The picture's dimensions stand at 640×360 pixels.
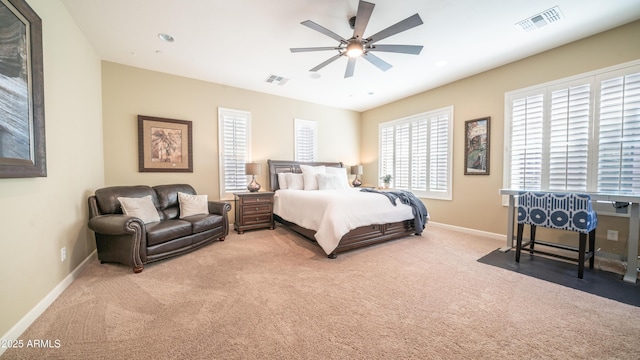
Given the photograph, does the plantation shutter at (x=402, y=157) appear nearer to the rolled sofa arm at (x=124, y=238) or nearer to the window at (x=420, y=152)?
the window at (x=420, y=152)

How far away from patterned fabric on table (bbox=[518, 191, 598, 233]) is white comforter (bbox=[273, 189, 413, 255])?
1.52 metres

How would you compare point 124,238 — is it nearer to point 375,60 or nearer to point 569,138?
point 375,60

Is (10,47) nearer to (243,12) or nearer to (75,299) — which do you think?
(243,12)

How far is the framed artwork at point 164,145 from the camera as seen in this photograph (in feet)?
13.1

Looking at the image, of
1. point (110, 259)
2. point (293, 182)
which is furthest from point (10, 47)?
point (293, 182)

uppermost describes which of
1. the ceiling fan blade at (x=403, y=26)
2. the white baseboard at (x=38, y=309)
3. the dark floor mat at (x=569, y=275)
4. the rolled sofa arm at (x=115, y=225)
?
the ceiling fan blade at (x=403, y=26)

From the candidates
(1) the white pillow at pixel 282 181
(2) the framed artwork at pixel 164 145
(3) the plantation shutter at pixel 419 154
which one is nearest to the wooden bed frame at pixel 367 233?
(1) the white pillow at pixel 282 181

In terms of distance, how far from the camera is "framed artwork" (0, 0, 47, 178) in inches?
61.1

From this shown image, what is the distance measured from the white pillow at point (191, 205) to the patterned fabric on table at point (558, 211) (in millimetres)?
4616

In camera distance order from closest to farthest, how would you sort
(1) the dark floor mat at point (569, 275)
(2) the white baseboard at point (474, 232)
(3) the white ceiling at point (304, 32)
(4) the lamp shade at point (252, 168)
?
(1) the dark floor mat at point (569, 275) → (3) the white ceiling at point (304, 32) → (2) the white baseboard at point (474, 232) → (4) the lamp shade at point (252, 168)

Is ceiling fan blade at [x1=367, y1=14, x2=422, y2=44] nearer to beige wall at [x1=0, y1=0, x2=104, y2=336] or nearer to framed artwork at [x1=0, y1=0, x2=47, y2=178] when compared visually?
framed artwork at [x1=0, y1=0, x2=47, y2=178]

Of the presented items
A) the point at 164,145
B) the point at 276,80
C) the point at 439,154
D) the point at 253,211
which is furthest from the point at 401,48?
the point at 164,145

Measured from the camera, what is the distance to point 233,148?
16.0ft

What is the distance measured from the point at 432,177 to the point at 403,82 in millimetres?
2089
